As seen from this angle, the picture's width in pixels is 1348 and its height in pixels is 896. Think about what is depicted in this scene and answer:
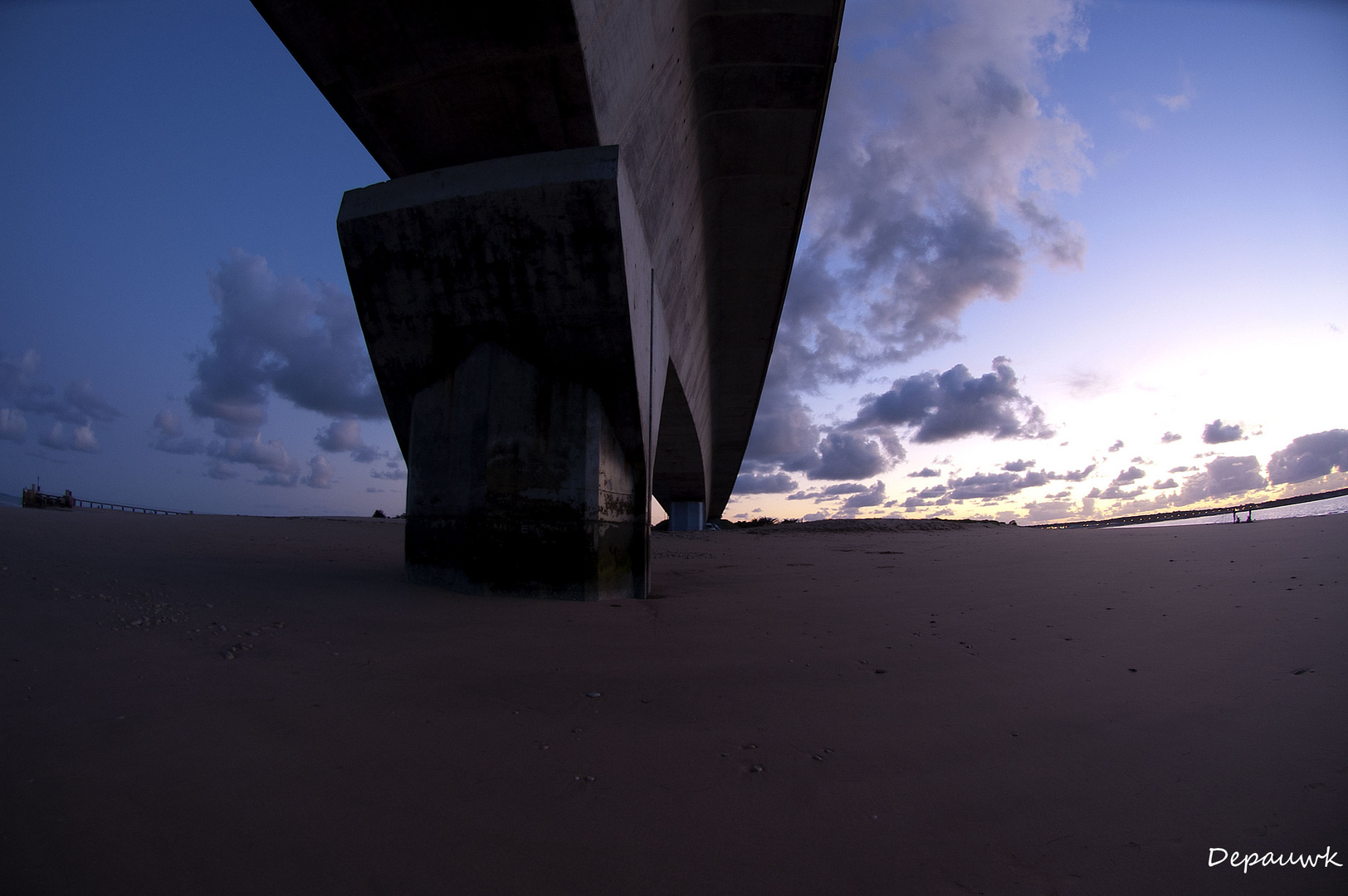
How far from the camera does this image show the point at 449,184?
19.1ft

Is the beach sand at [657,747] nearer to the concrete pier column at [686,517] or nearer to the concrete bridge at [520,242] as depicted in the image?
the concrete bridge at [520,242]

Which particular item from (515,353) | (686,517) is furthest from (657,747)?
(686,517)

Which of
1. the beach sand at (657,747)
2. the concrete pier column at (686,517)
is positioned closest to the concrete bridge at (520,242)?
the beach sand at (657,747)

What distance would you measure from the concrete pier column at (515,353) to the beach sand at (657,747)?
132 centimetres

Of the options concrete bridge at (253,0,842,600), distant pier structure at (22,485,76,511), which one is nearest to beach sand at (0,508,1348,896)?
concrete bridge at (253,0,842,600)

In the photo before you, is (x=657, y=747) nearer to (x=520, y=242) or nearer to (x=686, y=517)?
(x=520, y=242)

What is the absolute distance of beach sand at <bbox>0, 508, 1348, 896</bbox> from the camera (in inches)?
63.4

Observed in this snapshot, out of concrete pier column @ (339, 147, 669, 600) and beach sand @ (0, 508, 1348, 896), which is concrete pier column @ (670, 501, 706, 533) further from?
beach sand @ (0, 508, 1348, 896)

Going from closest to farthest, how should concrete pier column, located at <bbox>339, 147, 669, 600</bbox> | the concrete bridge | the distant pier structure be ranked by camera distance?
the concrete bridge, concrete pier column, located at <bbox>339, 147, 669, 600</bbox>, the distant pier structure

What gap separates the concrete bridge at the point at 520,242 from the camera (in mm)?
5402

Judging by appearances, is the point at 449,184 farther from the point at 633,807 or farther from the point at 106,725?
the point at 633,807

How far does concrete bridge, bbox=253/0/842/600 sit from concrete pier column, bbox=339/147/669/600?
0.06 ft

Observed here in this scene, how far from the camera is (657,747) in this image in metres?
2.36

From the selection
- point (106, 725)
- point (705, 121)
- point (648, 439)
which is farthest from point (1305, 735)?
point (705, 121)
